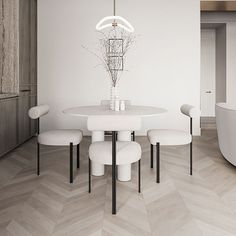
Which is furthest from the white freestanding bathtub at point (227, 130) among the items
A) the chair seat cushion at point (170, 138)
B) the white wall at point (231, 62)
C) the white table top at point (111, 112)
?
Result: the white wall at point (231, 62)

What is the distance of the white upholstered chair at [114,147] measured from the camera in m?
2.21

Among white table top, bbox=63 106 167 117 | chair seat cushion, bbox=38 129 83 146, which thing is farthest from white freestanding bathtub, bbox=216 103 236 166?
chair seat cushion, bbox=38 129 83 146

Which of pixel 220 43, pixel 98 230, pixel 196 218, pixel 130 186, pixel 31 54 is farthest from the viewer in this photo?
pixel 220 43

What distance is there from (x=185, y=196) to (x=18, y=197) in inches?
60.0

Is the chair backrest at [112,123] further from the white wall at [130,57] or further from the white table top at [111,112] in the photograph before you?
the white wall at [130,57]

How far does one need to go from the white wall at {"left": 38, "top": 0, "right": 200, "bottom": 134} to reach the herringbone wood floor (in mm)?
2233

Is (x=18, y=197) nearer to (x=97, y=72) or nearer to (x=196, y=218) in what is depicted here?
(x=196, y=218)

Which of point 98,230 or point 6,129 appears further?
point 6,129

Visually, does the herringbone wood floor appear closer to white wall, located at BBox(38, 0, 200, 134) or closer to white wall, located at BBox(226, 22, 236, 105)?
white wall, located at BBox(38, 0, 200, 134)

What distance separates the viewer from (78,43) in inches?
229

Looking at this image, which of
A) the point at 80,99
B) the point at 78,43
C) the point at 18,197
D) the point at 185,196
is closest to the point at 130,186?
the point at 185,196

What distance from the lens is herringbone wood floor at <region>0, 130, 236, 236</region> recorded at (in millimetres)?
2038

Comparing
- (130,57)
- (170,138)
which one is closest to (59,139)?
Result: (170,138)

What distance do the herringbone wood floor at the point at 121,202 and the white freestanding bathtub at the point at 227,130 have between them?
20 centimetres
